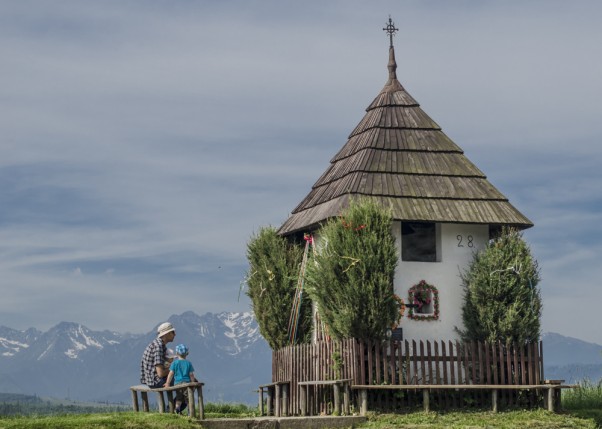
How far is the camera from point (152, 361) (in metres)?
24.5

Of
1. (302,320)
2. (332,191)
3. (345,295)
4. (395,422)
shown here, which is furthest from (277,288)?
(395,422)

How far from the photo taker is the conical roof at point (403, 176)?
3192 cm

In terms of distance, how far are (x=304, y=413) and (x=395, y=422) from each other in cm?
456

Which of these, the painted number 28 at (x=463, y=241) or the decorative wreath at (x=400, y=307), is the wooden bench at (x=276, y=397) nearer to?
the decorative wreath at (x=400, y=307)

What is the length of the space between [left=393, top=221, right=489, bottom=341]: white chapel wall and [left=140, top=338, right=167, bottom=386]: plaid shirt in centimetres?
912

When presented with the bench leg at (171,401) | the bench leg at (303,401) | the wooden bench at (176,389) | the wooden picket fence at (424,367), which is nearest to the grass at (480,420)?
the wooden picket fence at (424,367)

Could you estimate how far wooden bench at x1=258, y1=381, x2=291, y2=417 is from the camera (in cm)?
3306

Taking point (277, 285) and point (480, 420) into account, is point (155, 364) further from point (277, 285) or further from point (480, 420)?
point (277, 285)

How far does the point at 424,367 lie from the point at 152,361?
8.50 m

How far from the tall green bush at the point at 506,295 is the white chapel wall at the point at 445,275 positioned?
2.20 feet

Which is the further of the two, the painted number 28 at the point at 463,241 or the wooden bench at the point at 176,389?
the painted number 28 at the point at 463,241

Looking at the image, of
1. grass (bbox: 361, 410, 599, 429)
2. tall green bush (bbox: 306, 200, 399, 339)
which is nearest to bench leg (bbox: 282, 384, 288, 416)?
tall green bush (bbox: 306, 200, 399, 339)

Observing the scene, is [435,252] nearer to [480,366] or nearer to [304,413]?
[480,366]

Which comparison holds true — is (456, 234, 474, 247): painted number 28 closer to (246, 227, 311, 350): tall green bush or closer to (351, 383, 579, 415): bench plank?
(351, 383, 579, 415): bench plank
